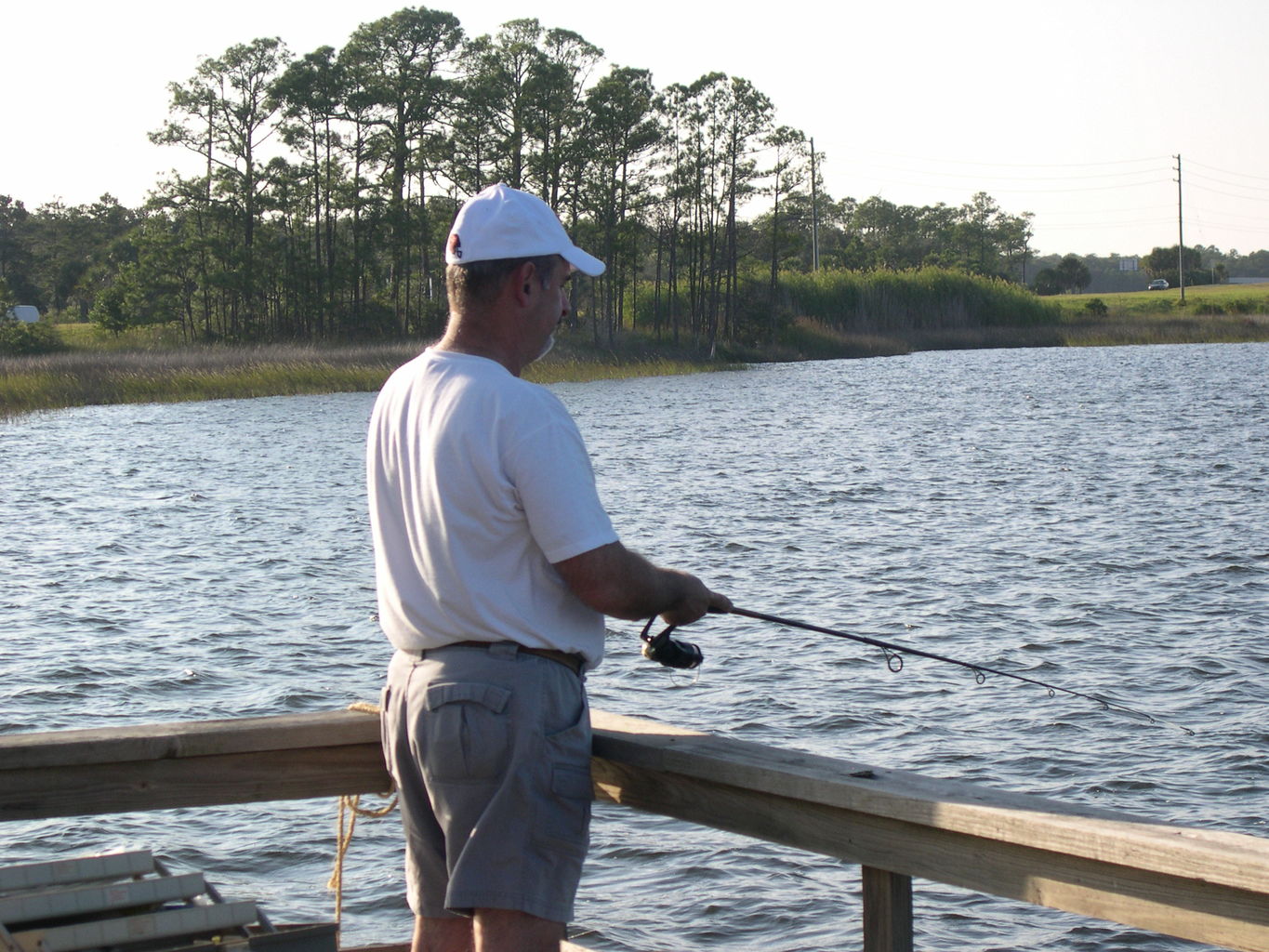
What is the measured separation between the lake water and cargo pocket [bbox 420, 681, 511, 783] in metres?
3.46

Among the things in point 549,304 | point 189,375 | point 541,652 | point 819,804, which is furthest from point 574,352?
point 819,804

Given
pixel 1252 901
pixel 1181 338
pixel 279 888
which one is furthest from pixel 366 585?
pixel 1181 338

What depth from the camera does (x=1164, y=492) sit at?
62.9 feet

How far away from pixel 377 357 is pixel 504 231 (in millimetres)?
39401

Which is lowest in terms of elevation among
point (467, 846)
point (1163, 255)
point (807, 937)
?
point (807, 937)

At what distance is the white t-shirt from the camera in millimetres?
2346

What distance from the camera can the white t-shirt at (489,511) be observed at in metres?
2.35

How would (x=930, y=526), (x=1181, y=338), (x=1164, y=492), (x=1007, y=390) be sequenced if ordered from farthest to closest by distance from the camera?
(x=1181, y=338), (x=1007, y=390), (x=1164, y=492), (x=930, y=526)

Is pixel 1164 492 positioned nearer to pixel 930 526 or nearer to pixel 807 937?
pixel 930 526

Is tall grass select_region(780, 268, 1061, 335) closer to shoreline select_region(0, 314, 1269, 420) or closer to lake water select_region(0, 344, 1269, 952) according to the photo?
shoreline select_region(0, 314, 1269, 420)

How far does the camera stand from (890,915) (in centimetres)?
229

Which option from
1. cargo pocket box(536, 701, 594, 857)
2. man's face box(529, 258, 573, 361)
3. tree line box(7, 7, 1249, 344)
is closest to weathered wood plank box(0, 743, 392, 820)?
cargo pocket box(536, 701, 594, 857)

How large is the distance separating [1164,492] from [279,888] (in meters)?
15.7

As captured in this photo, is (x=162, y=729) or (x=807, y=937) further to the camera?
(x=807, y=937)
